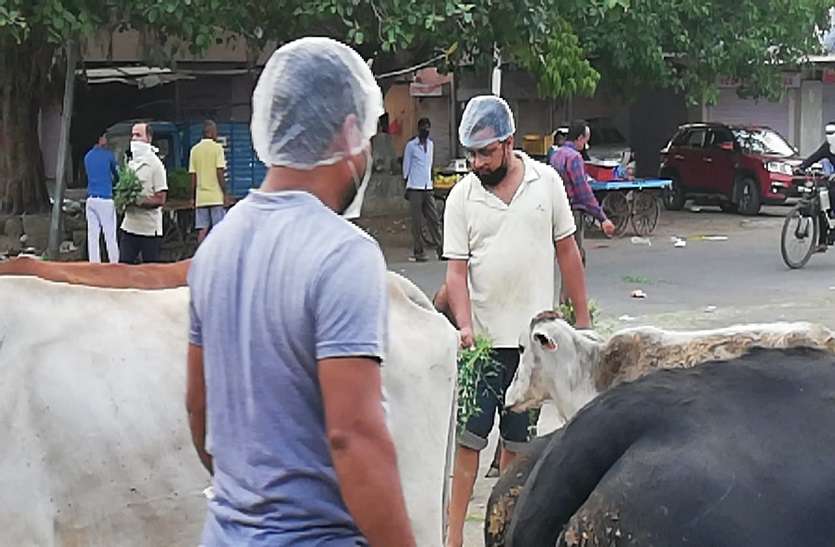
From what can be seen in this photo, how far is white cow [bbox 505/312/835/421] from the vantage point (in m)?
3.62

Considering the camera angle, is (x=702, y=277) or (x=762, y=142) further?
(x=762, y=142)

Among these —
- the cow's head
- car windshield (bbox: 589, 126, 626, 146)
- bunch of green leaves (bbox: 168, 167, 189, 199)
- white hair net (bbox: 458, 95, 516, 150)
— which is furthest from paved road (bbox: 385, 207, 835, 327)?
car windshield (bbox: 589, 126, 626, 146)

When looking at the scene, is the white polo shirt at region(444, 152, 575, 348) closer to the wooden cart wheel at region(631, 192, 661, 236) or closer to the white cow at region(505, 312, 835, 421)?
the white cow at region(505, 312, 835, 421)

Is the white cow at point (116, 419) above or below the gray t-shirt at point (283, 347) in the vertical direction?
below

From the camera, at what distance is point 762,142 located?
2709cm

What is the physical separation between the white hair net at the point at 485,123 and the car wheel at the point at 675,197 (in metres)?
22.9

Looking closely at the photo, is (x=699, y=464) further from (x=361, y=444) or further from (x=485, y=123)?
(x=485, y=123)

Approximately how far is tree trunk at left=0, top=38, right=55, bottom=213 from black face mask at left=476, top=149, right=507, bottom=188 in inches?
602

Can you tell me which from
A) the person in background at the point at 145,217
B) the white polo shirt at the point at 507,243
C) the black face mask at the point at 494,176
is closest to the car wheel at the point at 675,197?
the person in background at the point at 145,217

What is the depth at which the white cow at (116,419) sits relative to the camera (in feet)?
14.1

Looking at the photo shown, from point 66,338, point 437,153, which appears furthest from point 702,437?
point 437,153

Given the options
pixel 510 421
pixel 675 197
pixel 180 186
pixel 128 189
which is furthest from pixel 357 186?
pixel 675 197

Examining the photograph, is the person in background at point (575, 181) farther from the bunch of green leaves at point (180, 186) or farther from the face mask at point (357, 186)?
the face mask at point (357, 186)

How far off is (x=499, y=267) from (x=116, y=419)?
2315mm
